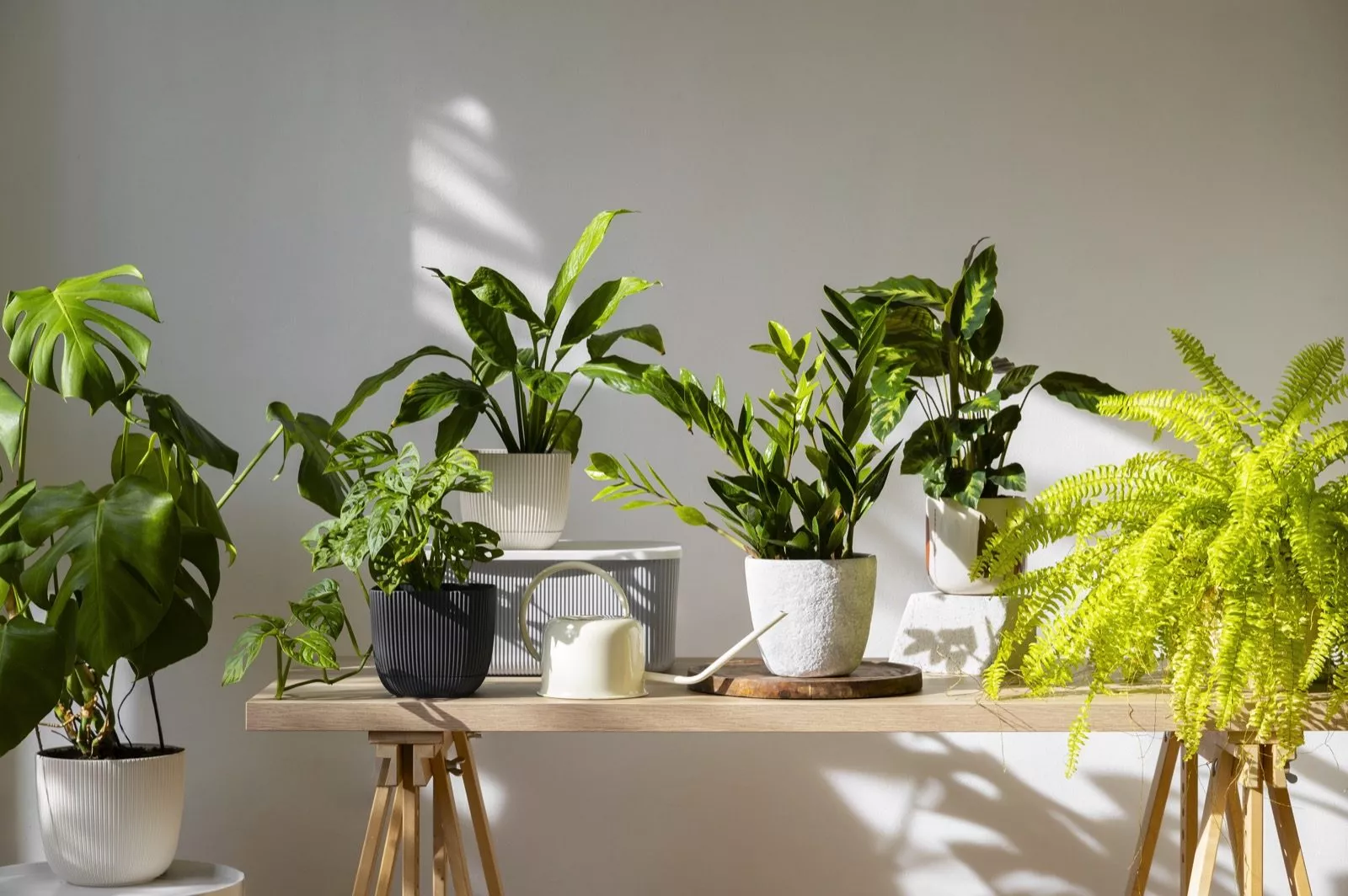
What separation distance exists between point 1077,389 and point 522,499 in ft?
2.80

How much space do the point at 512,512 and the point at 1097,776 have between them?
54.6 inches

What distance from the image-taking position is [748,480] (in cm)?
178

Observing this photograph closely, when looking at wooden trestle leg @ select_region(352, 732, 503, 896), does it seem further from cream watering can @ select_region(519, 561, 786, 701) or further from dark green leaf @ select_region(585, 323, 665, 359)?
dark green leaf @ select_region(585, 323, 665, 359)

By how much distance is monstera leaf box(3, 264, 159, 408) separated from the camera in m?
1.71

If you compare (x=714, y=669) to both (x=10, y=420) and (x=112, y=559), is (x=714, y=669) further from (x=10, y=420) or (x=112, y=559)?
(x=10, y=420)

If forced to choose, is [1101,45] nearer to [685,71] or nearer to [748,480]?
[685,71]

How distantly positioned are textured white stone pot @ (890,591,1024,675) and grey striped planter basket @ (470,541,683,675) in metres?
0.38

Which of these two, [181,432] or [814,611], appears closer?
[814,611]

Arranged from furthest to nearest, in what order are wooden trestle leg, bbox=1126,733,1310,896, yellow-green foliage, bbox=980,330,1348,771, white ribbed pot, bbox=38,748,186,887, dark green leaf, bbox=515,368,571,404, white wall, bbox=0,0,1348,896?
1. white wall, bbox=0,0,1348,896
2. white ribbed pot, bbox=38,748,186,887
3. dark green leaf, bbox=515,368,571,404
4. wooden trestle leg, bbox=1126,733,1310,896
5. yellow-green foliage, bbox=980,330,1348,771

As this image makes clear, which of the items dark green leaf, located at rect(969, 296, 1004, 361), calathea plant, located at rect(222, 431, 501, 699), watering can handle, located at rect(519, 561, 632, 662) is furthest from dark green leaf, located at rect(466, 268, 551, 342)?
dark green leaf, located at rect(969, 296, 1004, 361)

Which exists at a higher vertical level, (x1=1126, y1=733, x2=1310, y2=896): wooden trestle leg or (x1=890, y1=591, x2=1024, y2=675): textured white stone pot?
(x1=890, y1=591, x2=1024, y2=675): textured white stone pot

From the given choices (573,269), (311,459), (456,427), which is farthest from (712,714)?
(311,459)

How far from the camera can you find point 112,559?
5.35ft

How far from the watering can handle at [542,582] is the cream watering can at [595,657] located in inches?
1.8
